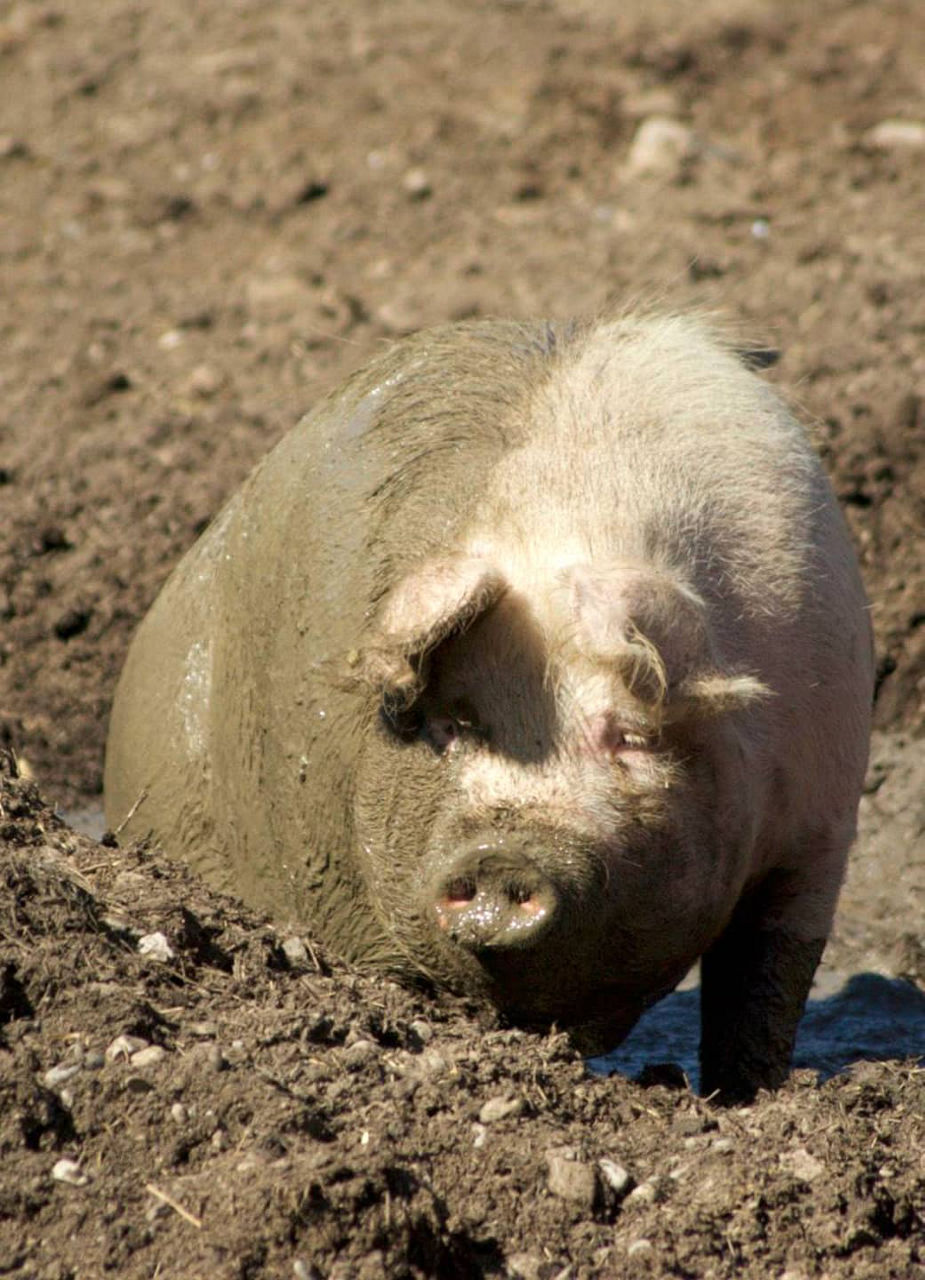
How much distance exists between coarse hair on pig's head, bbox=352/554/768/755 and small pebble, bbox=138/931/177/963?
70 cm

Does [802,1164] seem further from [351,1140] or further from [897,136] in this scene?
[897,136]

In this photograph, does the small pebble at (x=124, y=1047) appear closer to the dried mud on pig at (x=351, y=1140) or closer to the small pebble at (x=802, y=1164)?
the dried mud on pig at (x=351, y=1140)

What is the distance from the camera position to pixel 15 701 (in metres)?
7.15

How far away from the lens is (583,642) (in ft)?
13.0

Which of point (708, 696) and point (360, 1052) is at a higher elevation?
point (708, 696)

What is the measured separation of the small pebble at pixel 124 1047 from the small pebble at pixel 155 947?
41cm

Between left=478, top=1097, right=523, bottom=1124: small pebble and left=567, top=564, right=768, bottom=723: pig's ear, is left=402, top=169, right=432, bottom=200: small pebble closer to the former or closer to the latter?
left=567, top=564, right=768, bottom=723: pig's ear

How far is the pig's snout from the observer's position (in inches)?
158

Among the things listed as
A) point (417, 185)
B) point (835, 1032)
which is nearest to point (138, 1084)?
point (835, 1032)

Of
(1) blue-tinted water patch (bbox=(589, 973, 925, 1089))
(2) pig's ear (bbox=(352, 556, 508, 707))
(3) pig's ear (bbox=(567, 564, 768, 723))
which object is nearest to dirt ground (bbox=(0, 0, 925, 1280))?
(1) blue-tinted water patch (bbox=(589, 973, 925, 1089))

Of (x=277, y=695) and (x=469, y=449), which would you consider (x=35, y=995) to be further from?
(x=469, y=449)

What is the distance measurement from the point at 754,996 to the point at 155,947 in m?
1.51

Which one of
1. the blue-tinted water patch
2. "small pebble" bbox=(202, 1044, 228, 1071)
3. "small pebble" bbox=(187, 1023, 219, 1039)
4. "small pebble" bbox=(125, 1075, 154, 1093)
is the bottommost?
the blue-tinted water patch

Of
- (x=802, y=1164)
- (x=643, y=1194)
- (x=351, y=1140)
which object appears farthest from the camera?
(x=802, y=1164)
